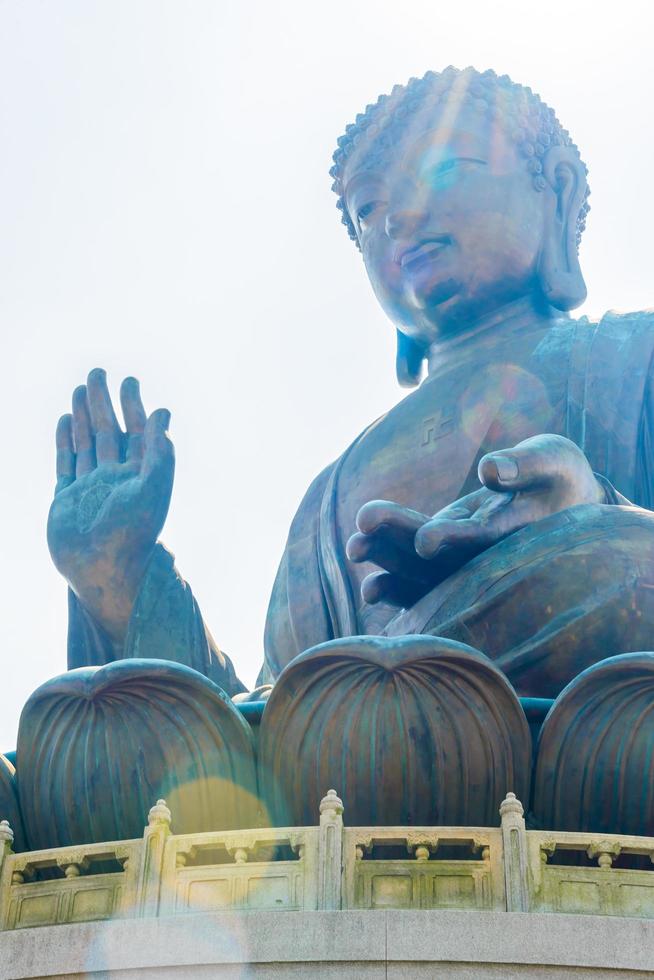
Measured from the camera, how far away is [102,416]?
361 inches

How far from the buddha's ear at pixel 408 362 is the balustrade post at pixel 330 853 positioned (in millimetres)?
5023

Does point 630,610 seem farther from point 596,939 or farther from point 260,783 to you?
point 596,939

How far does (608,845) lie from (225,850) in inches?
47.5

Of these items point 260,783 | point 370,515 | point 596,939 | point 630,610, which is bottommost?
point 596,939

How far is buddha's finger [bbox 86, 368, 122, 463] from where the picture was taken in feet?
29.8

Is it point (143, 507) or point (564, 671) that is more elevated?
point (143, 507)

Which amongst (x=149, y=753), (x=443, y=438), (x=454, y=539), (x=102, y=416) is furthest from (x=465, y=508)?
(x=102, y=416)

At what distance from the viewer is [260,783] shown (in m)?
6.60

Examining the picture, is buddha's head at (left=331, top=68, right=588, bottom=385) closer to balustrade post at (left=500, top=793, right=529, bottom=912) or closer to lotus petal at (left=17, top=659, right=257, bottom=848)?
lotus petal at (left=17, top=659, right=257, bottom=848)

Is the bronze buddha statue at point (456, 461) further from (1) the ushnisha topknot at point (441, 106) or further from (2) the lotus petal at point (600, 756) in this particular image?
(2) the lotus petal at point (600, 756)

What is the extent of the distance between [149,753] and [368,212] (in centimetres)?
441

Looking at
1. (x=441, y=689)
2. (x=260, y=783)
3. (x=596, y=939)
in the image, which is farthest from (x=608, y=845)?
(x=260, y=783)

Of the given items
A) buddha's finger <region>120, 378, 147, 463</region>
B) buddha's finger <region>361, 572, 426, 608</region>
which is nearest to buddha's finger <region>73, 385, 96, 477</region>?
buddha's finger <region>120, 378, 147, 463</region>

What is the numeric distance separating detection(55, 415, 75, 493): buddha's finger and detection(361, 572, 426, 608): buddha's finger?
5.92 feet
